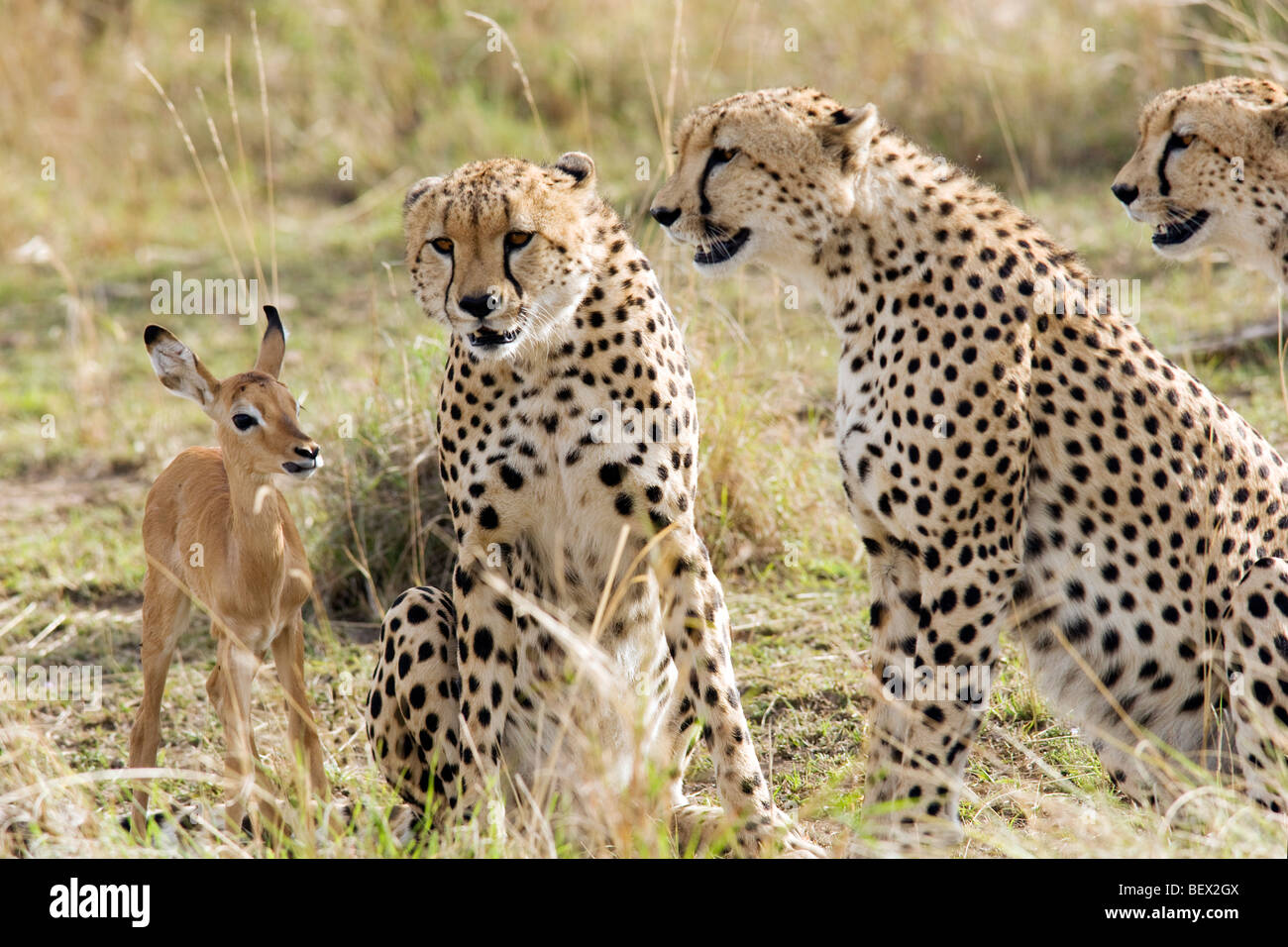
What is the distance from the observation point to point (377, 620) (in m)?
4.86

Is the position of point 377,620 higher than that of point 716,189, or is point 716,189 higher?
point 716,189

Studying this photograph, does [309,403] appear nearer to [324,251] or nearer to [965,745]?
[324,251]

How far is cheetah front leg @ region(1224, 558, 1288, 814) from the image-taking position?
115 inches

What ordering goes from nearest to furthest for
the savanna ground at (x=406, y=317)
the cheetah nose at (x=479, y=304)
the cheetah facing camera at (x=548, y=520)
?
the cheetah nose at (x=479, y=304), the cheetah facing camera at (x=548, y=520), the savanna ground at (x=406, y=317)

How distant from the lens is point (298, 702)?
11.6 ft

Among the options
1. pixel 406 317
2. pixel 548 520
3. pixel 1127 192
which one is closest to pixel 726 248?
pixel 548 520

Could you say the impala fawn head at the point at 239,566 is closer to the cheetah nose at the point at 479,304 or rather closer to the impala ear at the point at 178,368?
the impala ear at the point at 178,368

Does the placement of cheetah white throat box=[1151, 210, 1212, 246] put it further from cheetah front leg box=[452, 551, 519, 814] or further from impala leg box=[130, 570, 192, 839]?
impala leg box=[130, 570, 192, 839]


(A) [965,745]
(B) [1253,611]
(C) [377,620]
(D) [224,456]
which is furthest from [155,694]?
(B) [1253,611]

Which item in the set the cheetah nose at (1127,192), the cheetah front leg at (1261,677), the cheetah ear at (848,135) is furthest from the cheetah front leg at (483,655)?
the cheetah nose at (1127,192)

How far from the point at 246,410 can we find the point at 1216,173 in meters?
2.32

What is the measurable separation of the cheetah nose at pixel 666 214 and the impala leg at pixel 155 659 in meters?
1.42

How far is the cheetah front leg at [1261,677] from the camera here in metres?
2.93
